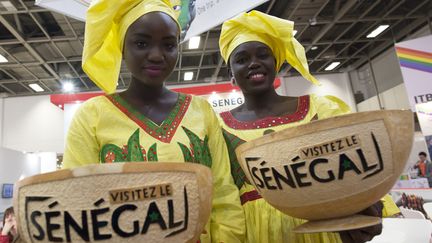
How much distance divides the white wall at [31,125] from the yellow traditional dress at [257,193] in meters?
7.27

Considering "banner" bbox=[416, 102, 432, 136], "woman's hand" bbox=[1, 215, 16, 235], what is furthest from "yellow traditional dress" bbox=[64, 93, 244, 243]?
"banner" bbox=[416, 102, 432, 136]

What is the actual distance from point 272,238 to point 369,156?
467mm

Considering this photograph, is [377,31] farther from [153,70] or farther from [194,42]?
[153,70]

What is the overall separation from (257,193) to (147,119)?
36 centimetres

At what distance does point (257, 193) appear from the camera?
0.90 metres

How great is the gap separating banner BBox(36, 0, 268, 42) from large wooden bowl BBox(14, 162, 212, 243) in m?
0.85

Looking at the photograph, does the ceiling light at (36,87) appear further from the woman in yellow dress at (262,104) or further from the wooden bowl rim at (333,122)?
the wooden bowl rim at (333,122)

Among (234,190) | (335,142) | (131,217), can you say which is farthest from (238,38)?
(131,217)

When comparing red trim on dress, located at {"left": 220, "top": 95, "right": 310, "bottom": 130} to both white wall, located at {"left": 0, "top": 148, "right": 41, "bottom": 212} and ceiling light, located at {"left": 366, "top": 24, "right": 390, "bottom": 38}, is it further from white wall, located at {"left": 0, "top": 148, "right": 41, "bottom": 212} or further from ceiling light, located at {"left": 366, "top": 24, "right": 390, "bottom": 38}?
ceiling light, located at {"left": 366, "top": 24, "right": 390, "bottom": 38}

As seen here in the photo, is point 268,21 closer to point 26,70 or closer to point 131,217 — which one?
point 131,217

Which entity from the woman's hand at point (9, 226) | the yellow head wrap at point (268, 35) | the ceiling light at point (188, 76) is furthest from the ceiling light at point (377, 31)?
the woman's hand at point (9, 226)

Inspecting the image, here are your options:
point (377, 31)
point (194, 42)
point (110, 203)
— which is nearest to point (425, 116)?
point (377, 31)

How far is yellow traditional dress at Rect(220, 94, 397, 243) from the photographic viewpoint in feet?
2.81

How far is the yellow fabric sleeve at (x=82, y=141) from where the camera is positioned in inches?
25.6
